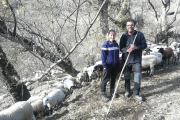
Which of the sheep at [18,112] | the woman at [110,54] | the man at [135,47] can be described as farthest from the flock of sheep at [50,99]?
the man at [135,47]

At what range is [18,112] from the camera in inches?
156

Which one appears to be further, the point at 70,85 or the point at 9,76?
the point at 70,85

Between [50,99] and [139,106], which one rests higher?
[139,106]

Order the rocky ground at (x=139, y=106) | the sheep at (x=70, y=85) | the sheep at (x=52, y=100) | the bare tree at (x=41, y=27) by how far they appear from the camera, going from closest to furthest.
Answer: the rocky ground at (x=139, y=106)
the bare tree at (x=41, y=27)
the sheep at (x=52, y=100)
the sheep at (x=70, y=85)

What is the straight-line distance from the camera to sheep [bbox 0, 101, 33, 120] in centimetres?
375

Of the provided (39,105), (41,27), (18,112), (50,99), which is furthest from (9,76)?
(41,27)

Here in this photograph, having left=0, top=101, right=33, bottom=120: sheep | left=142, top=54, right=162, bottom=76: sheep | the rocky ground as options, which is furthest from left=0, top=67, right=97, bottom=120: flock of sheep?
left=142, top=54, right=162, bottom=76: sheep

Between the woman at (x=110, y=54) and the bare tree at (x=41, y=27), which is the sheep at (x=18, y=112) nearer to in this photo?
the bare tree at (x=41, y=27)

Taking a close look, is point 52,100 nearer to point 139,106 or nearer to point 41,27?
point 41,27

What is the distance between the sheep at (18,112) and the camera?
3754 millimetres

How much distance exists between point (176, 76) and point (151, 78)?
3.03 feet

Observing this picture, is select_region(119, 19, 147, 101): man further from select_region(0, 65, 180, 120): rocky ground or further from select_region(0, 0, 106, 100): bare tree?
select_region(0, 0, 106, 100): bare tree

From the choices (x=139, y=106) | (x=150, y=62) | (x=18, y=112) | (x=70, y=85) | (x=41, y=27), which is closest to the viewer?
(x=139, y=106)

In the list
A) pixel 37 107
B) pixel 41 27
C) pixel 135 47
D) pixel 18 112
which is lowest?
pixel 37 107
